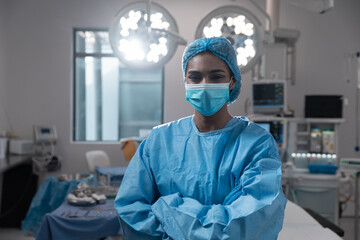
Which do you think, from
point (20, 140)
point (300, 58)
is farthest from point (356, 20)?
point (20, 140)

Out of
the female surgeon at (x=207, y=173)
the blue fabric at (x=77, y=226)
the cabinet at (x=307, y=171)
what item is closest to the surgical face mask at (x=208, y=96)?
the female surgeon at (x=207, y=173)

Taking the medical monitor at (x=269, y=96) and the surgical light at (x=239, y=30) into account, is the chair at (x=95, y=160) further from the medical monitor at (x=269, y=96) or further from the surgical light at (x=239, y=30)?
the surgical light at (x=239, y=30)

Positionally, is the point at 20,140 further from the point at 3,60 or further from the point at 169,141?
the point at 169,141

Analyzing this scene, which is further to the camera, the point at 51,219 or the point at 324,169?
the point at 324,169

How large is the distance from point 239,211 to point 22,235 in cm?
385

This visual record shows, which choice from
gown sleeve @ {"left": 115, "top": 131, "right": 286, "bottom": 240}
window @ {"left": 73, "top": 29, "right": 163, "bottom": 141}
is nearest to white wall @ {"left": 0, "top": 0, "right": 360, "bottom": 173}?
window @ {"left": 73, "top": 29, "right": 163, "bottom": 141}

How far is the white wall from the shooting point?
4.78 meters

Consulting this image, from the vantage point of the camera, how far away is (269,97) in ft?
12.0

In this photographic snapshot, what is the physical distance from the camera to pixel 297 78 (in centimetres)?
481

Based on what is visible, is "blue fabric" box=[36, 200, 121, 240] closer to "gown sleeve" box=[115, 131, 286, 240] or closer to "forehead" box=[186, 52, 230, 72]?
"gown sleeve" box=[115, 131, 286, 240]

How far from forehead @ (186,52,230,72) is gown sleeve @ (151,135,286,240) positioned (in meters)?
0.34

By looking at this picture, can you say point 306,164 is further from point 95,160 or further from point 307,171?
point 95,160

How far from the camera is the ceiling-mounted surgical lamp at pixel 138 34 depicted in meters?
2.08

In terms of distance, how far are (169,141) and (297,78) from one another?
3.96 m
